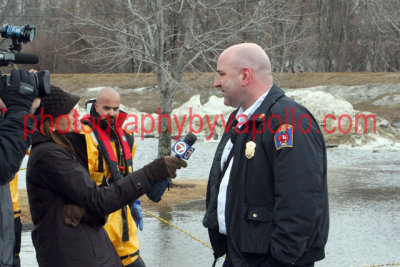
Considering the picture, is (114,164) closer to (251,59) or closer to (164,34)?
(251,59)

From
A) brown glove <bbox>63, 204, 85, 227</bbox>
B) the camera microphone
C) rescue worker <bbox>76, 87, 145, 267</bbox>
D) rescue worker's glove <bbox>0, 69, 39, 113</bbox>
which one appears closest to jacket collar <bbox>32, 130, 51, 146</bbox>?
rescue worker's glove <bbox>0, 69, 39, 113</bbox>

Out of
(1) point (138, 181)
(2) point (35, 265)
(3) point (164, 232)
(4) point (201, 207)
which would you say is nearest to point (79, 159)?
(1) point (138, 181)

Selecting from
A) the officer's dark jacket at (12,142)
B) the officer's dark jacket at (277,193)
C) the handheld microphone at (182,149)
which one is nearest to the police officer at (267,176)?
the officer's dark jacket at (277,193)

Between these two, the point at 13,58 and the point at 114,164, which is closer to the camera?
the point at 13,58

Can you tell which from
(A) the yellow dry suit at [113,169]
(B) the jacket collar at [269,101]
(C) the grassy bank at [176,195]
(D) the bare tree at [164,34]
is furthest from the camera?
(D) the bare tree at [164,34]

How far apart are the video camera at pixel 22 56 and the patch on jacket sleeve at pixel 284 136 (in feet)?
4.36

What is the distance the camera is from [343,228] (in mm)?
9312

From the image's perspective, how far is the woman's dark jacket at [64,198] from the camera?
3.27m

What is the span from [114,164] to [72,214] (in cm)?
127

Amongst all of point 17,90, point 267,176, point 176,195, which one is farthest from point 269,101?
point 176,195

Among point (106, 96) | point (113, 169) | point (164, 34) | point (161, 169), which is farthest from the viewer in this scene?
point (164, 34)

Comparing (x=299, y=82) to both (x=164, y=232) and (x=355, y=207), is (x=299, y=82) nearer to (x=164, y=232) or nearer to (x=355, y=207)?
(x=355, y=207)

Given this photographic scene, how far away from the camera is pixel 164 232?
29.2ft

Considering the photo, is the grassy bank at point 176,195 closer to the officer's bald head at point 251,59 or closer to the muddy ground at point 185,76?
the officer's bald head at point 251,59
